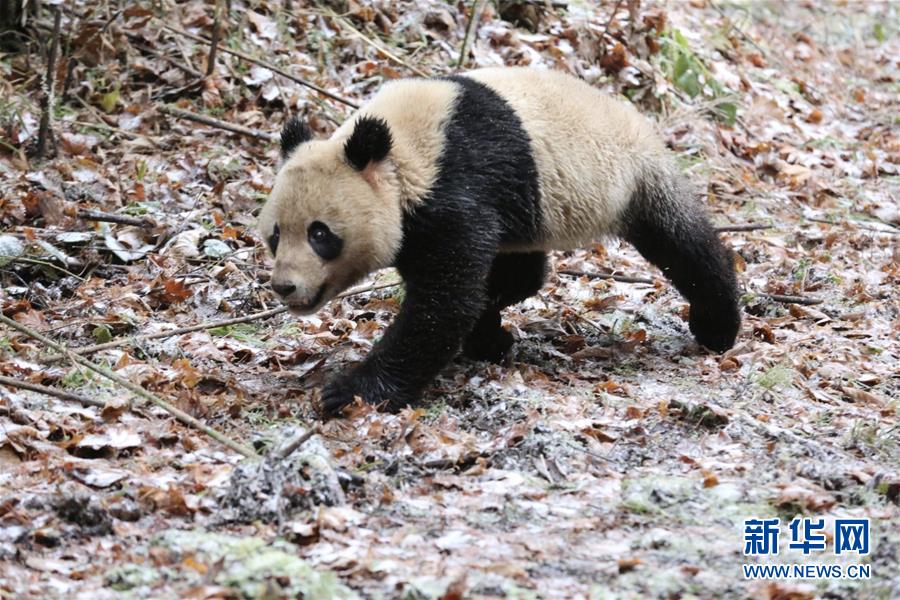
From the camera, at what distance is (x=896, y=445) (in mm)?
5719

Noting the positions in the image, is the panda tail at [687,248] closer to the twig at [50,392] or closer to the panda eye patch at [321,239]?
the panda eye patch at [321,239]

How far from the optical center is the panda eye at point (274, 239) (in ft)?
20.0

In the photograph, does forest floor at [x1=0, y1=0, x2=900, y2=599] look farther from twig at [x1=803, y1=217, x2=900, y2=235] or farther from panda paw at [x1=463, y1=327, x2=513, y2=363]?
panda paw at [x1=463, y1=327, x2=513, y2=363]

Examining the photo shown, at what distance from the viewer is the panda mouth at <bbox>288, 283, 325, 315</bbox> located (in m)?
6.05

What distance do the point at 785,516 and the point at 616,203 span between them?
2.92m

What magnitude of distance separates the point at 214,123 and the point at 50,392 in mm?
4814

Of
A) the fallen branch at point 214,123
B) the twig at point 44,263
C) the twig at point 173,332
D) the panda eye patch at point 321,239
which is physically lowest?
the twig at point 44,263

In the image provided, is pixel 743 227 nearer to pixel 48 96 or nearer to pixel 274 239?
pixel 274 239

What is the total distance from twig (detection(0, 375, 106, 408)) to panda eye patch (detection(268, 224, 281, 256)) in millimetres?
1315

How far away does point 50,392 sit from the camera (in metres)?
5.54

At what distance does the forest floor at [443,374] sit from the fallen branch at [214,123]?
0.11 metres

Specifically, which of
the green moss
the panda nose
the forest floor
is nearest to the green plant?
the forest floor

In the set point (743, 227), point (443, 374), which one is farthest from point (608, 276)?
point (443, 374)

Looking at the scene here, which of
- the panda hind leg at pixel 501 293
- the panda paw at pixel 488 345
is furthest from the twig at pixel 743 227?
the panda paw at pixel 488 345
